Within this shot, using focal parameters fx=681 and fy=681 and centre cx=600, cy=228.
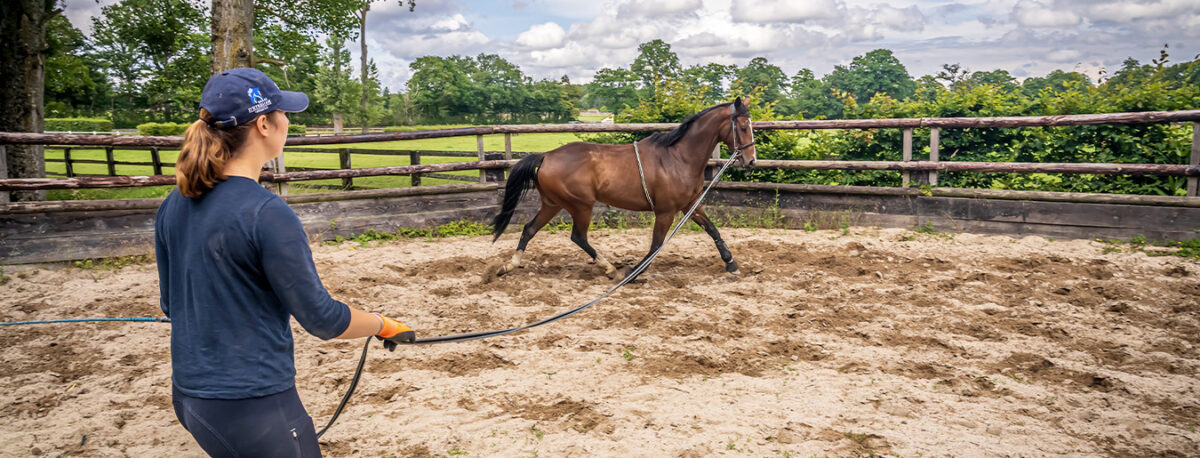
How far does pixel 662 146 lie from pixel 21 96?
35.2 ft

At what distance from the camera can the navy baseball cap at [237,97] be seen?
1706mm

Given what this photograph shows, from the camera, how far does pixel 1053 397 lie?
12.7 feet

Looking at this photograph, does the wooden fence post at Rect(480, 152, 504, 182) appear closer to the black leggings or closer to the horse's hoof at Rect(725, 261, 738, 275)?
the horse's hoof at Rect(725, 261, 738, 275)

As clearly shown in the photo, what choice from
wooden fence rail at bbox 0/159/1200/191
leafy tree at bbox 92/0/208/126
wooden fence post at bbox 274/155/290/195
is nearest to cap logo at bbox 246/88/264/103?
wooden fence rail at bbox 0/159/1200/191

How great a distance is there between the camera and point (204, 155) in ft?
5.49

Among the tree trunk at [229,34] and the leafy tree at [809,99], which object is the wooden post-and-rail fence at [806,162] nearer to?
the tree trunk at [229,34]

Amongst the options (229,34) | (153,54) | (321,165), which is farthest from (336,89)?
(229,34)

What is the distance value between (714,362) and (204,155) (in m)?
3.48

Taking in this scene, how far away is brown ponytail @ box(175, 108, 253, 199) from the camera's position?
1.66 meters

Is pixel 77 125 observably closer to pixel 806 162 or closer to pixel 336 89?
pixel 336 89

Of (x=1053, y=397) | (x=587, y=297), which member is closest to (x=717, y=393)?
(x=1053, y=397)

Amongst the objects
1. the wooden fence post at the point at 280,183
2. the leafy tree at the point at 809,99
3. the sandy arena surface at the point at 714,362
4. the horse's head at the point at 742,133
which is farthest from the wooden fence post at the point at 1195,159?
the leafy tree at the point at 809,99

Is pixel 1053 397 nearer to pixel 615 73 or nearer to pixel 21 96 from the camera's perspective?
pixel 21 96

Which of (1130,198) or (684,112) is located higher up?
(684,112)
